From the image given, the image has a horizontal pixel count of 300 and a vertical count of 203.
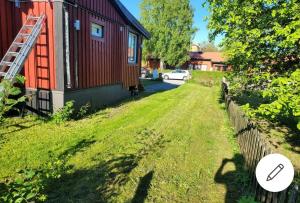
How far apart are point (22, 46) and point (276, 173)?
7.46 metres

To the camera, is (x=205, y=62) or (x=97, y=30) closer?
(x=97, y=30)

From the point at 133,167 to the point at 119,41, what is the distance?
883 cm

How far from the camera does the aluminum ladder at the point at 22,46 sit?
7.27 meters

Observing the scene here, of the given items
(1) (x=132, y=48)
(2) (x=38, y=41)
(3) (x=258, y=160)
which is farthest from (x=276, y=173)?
(1) (x=132, y=48)

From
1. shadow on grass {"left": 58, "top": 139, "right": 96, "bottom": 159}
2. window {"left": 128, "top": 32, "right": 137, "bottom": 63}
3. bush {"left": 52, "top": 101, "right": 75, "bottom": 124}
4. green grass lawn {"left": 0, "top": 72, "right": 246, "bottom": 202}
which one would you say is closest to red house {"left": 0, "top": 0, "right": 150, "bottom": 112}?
bush {"left": 52, "top": 101, "right": 75, "bottom": 124}

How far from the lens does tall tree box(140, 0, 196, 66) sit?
49469 millimetres

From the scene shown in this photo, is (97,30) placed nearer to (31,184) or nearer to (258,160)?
(258,160)

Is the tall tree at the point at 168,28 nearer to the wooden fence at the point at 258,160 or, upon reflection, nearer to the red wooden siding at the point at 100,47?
the red wooden siding at the point at 100,47

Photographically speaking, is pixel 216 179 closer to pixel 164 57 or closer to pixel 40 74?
pixel 40 74

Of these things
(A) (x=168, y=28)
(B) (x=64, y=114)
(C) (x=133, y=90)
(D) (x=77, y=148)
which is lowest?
(D) (x=77, y=148)

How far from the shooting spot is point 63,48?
8.30 m

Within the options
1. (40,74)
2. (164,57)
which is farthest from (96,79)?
(164,57)

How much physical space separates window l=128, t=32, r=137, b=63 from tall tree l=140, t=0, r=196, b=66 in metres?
34.2

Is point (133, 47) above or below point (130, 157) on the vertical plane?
above
